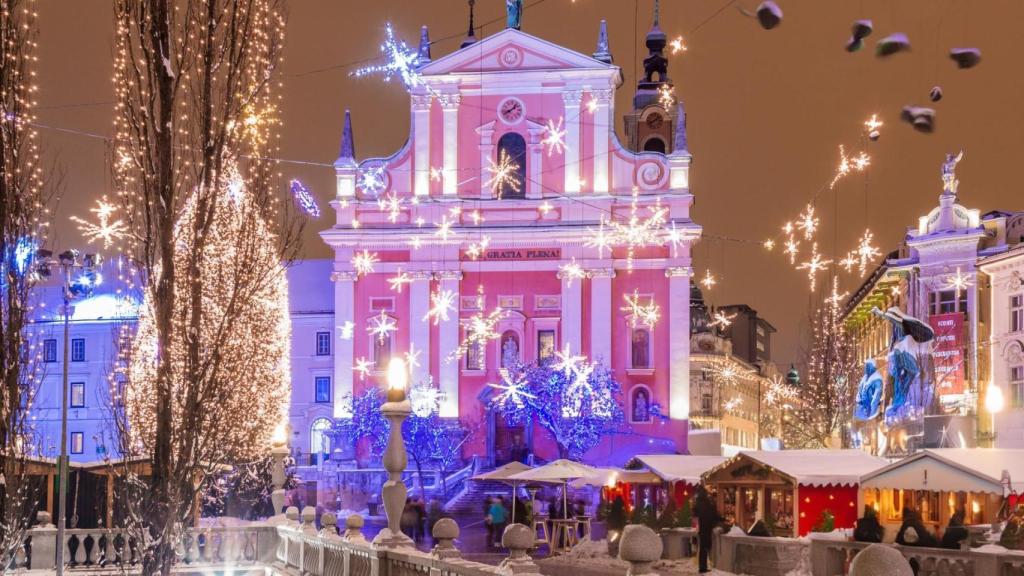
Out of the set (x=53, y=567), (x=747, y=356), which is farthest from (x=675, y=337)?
(x=747, y=356)

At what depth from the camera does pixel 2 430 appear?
55.3ft

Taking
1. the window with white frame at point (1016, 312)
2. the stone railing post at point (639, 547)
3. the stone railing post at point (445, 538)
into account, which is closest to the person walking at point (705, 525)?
the stone railing post at point (445, 538)

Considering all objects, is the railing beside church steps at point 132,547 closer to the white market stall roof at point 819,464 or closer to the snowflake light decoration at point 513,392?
the white market stall roof at point 819,464

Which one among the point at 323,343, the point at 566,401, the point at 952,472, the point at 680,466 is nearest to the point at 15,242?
the point at 952,472

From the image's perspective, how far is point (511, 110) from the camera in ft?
179

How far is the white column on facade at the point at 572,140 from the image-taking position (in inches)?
2121

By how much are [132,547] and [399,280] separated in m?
33.5

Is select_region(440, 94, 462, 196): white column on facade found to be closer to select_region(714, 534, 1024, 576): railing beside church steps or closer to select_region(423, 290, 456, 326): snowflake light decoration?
select_region(423, 290, 456, 326): snowflake light decoration

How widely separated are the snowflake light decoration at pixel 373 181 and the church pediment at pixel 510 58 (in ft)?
13.9

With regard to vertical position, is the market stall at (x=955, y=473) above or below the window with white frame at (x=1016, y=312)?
below

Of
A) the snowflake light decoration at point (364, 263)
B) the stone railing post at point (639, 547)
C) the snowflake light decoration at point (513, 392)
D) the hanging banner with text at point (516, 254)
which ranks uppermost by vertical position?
the hanging banner with text at point (516, 254)

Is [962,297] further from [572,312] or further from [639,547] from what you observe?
[639,547]

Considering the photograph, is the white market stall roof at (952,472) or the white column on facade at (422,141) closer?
the white market stall roof at (952,472)

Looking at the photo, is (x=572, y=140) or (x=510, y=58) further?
(x=510, y=58)
